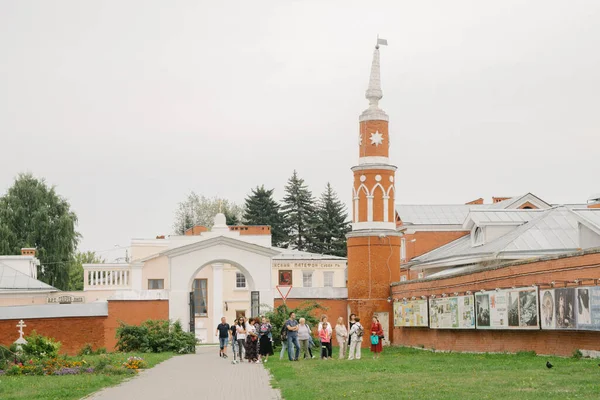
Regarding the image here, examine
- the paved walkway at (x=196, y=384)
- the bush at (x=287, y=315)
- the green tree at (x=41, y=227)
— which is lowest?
the paved walkway at (x=196, y=384)

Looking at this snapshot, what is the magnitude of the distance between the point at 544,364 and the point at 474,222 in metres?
24.0

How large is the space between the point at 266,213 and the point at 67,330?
50.8 metres

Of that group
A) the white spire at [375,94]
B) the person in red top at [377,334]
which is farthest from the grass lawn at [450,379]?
the white spire at [375,94]

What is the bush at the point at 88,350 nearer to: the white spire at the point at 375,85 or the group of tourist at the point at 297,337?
the group of tourist at the point at 297,337

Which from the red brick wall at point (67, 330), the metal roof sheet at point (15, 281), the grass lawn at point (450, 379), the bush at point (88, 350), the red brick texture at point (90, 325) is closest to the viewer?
the grass lawn at point (450, 379)

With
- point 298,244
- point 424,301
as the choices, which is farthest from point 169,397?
point 298,244

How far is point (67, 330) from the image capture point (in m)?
38.6

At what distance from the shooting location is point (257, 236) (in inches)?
2436

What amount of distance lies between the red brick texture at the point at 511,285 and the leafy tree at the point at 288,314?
14.3 ft

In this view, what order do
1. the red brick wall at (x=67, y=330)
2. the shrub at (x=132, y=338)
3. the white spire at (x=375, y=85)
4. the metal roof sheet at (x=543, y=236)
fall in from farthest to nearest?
the white spire at (x=375, y=85), the metal roof sheet at (x=543, y=236), the shrub at (x=132, y=338), the red brick wall at (x=67, y=330)

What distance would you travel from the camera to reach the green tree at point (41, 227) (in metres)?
72.7

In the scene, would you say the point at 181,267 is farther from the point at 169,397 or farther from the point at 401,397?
the point at 401,397

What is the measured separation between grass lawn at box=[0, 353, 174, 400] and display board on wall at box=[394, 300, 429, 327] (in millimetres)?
14644

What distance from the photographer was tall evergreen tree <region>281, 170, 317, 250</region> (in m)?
88.2
